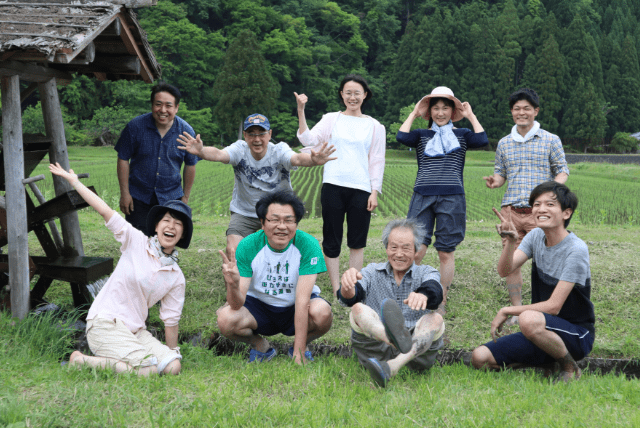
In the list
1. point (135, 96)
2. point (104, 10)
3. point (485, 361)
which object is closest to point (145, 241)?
point (104, 10)

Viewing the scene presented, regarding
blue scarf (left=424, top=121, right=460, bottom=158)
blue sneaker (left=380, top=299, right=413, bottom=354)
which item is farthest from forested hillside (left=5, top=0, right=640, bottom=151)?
blue sneaker (left=380, top=299, right=413, bottom=354)

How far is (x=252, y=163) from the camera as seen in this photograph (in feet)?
14.6

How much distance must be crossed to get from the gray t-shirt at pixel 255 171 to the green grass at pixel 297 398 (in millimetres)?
1464

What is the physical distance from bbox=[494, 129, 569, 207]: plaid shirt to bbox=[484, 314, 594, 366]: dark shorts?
129 centimetres

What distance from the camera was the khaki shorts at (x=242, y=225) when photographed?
4.52 metres

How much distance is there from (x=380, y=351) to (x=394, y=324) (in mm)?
560

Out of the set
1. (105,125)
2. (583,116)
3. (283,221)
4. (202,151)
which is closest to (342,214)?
(283,221)

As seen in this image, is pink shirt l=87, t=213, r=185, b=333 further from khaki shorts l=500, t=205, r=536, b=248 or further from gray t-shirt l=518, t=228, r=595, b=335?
khaki shorts l=500, t=205, r=536, b=248

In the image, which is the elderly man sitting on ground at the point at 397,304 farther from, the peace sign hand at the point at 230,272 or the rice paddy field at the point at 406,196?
the rice paddy field at the point at 406,196

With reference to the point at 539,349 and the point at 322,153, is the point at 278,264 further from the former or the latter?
the point at 539,349

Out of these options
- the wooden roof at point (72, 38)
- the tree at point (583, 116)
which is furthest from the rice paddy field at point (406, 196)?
the tree at point (583, 116)

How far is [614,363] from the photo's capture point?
441 centimetres

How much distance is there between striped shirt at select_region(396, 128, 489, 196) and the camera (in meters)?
4.52

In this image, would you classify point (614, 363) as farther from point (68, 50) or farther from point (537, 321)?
point (68, 50)
